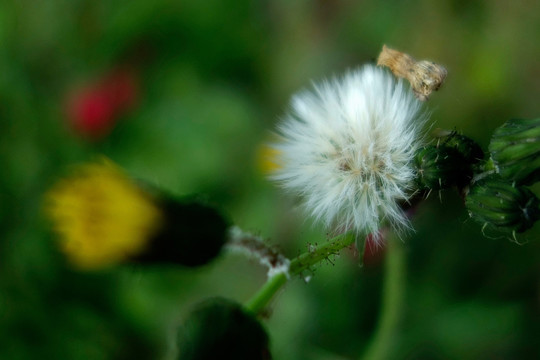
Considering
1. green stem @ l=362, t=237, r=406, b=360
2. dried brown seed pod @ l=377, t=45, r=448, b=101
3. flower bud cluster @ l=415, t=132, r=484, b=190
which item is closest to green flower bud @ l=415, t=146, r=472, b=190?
flower bud cluster @ l=415, t=132, r=484, b=190

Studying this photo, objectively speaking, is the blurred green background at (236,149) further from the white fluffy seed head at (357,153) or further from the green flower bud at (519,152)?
the green flower bud at (519,152)

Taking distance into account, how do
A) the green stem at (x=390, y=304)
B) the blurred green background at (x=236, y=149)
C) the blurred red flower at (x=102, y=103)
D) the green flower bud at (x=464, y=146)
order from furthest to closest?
the blurred red flower at (x=102, y=103), the blurred green background at (x=236, y=149), the green stem at (x=390, y=304), the green flower bud at (x=464, y=146)

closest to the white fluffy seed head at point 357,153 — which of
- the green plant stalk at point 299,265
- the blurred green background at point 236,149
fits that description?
the green plant stalk at point 299,265

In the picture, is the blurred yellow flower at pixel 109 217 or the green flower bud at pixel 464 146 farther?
the blurred yellow flower at pixel 109 217

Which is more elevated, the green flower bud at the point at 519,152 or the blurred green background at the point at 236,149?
the blurred green background at the point at 236,149

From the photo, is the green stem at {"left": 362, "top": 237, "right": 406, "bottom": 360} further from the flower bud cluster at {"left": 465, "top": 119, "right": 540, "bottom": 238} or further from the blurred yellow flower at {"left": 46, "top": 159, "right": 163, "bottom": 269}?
the blurred yellow flower at {"left": 46, "top": 159, "right": 163, "bottom": 269}

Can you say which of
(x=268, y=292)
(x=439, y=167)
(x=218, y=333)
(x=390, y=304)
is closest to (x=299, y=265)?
(x=268, y=292)
